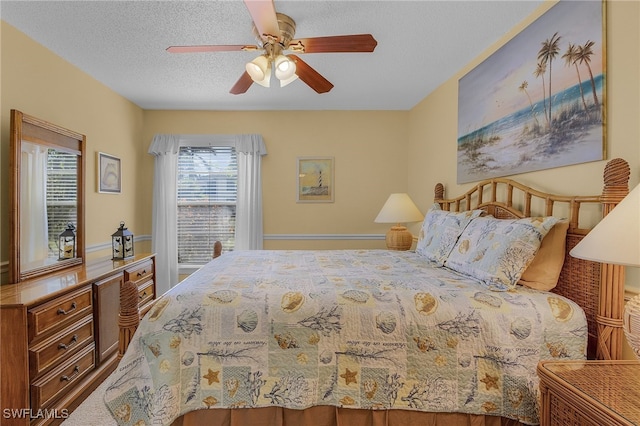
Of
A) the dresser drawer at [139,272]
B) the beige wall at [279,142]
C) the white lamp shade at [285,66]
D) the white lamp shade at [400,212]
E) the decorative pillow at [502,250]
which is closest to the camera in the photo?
the decorative pillow at [502,250]

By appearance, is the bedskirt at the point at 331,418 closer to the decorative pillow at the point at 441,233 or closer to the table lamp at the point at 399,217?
the decorative pillow at the point at 441,233

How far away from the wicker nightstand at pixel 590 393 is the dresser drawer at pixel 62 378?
8.46ft

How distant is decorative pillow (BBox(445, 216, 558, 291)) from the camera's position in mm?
1627

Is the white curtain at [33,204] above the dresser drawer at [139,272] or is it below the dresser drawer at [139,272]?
above

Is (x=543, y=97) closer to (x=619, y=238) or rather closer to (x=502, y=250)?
(x=502, y=250)

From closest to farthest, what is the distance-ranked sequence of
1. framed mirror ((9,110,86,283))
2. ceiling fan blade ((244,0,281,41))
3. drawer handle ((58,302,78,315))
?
1. ceiling fan blade ((244,0,281,41))
2. drawer handle ((58,302,78,315))
3. framed mirror ((9,110,86,283))

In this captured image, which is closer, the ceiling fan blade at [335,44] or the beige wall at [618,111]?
the beige wall at [618,111]

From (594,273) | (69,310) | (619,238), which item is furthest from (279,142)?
(619,238)

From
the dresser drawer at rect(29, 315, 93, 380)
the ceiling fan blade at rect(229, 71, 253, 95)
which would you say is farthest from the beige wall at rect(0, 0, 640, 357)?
the ceiling fan blade at rect(229, 71, 253, 95)

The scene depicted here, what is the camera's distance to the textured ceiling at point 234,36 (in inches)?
79.8

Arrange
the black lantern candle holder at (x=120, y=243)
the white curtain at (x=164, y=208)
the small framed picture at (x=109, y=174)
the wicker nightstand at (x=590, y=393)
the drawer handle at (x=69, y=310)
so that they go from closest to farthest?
the wicker nightstand at (x=590, y=393) → the drawer handle at (x=69, y=310) → the black lantern candle holder at (x=120, y=243) → the small framed picture at (x=109, y=174) → the white curtain at (x=164, y=208)

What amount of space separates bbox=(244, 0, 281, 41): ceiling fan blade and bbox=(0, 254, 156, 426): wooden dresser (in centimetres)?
166

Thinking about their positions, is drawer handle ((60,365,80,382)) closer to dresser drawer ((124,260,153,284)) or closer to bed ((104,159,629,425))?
dresser drawer ((124,260,153,284))

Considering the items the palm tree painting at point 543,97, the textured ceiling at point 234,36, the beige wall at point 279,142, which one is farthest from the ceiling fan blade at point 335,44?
the beige wall at point 279,142
